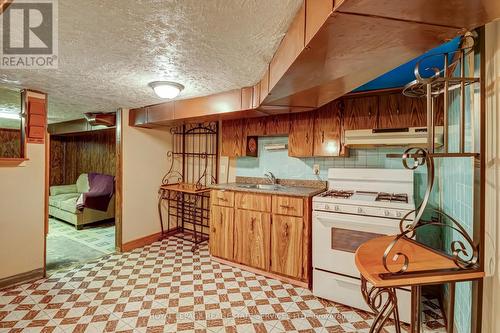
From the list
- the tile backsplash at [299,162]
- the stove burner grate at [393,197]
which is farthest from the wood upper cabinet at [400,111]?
the stove burner grate at [393,197]

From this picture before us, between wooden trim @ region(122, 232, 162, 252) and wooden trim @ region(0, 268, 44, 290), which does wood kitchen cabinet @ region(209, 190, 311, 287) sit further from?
wooden trim @ region(0, 268, 44, 290)

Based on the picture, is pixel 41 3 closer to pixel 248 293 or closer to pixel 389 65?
Answer: pixel 389 65

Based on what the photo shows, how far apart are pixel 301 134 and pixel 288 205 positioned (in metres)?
0.86

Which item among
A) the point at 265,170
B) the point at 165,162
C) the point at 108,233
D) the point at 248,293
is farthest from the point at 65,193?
the point at 248,293

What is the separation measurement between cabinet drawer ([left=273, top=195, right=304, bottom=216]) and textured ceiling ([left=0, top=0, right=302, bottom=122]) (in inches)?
49.1

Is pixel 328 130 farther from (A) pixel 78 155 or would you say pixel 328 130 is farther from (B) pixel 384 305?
(A) pixel 78 155

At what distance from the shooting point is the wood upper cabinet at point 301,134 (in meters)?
2.82

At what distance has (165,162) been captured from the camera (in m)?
4.16

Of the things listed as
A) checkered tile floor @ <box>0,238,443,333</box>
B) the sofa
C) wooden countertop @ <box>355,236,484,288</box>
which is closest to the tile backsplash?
checkered tile floor @ <box>0,238,443,333</box>

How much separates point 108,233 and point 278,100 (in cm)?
395

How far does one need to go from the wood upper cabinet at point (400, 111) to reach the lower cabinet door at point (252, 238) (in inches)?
61.4

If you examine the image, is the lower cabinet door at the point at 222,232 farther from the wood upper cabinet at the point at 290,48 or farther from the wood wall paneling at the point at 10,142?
the wood wall paneling at the point at 10,142

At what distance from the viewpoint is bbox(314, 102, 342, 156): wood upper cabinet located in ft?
8.71

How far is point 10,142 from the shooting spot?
8.38ft
